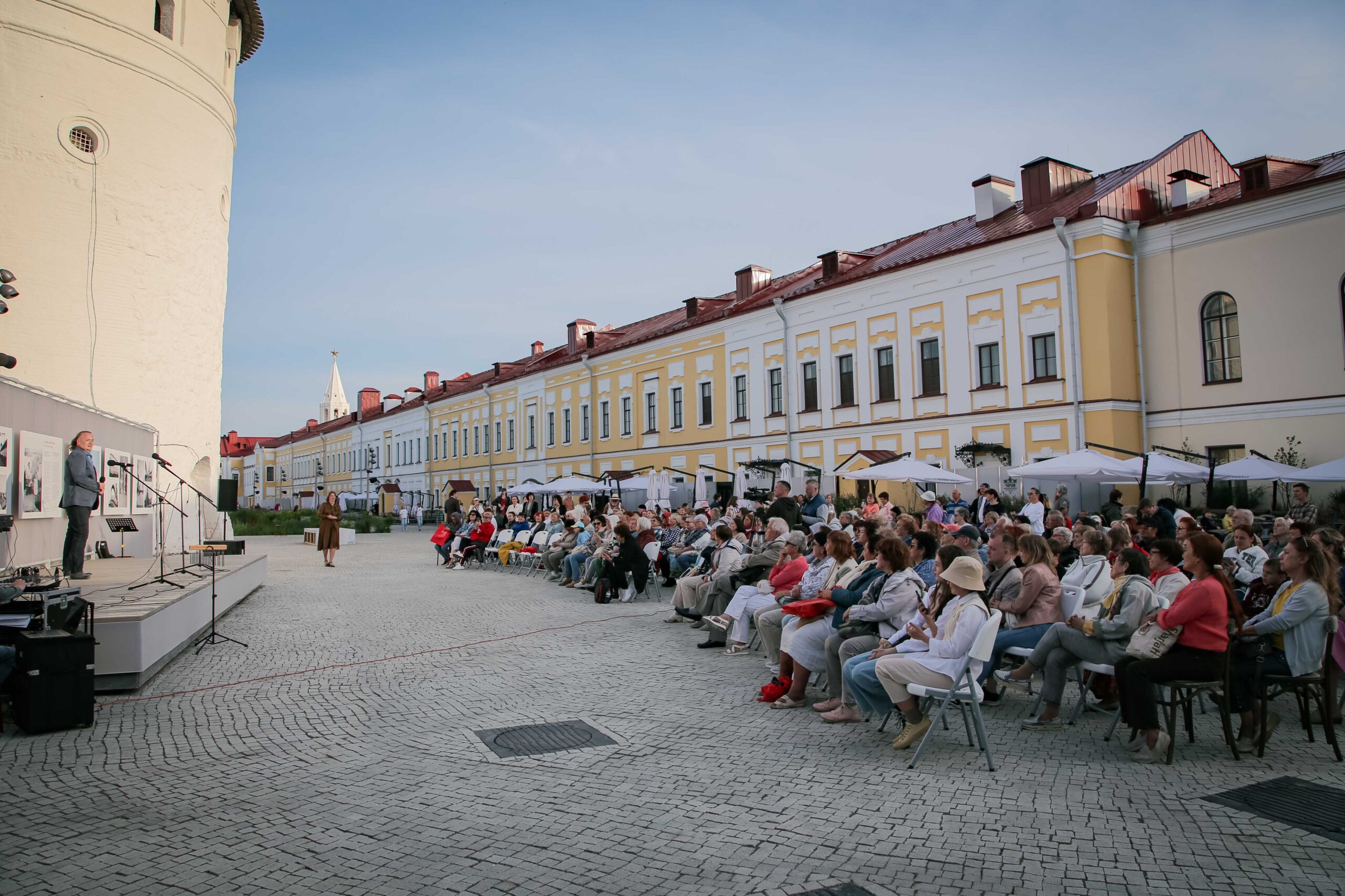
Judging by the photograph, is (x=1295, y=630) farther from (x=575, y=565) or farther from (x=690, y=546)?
(x=575, y=565)

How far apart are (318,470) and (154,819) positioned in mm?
89114

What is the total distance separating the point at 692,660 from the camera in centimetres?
924

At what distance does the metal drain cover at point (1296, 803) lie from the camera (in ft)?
14.7

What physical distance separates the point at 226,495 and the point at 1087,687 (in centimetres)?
2446

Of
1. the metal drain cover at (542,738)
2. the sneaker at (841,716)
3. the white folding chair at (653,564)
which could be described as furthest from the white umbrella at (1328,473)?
the metal drain cover at (542,738)

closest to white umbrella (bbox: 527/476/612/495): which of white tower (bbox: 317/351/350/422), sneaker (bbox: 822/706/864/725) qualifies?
sneaker (bbox: 822/706/864/725)

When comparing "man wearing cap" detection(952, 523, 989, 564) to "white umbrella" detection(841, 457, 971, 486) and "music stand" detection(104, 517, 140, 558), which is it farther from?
"music stand" detection(104, 517, 140, 558)

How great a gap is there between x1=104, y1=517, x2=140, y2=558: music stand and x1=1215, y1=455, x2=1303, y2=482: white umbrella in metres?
19.8

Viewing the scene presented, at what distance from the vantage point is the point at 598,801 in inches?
197

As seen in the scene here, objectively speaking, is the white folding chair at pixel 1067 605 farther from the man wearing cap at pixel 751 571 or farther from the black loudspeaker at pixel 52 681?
the black loudspeaker at pixel 52 681

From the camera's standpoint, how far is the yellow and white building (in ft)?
68.1

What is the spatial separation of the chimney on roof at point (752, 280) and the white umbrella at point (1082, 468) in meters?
22.8

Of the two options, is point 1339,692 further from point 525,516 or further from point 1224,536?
point 525,516

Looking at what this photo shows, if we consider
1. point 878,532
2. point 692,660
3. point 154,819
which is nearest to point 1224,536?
point 878,532
